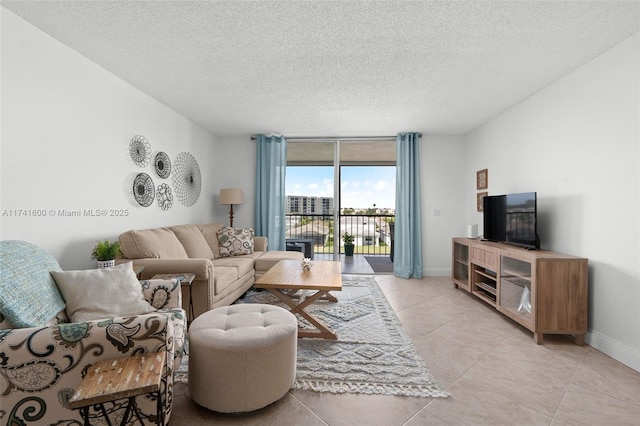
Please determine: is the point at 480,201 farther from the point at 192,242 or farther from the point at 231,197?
the point at 192,242

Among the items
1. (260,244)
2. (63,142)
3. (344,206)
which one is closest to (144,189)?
(63,142)

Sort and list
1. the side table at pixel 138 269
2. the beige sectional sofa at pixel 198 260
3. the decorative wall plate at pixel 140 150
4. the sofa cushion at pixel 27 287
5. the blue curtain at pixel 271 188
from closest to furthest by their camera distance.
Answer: the sofa cushion at pixel 27 287 → the side table at pixel 138 269 → the beige sectional sofa at pixel 198 260 → the decorative wall plate at pixel 140 150 → the blue curtain at pixel 271 188

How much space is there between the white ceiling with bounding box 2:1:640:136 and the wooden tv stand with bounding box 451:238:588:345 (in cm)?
174

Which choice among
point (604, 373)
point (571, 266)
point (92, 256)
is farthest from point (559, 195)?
point (92, 256)

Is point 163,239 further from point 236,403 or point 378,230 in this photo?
point 378,230

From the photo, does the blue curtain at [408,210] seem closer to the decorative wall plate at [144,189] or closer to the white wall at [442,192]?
the white wall at [442,192]

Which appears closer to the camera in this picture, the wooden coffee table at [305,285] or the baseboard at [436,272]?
the wooden coffee table at [305,285]

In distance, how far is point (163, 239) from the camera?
Answer: 3.07 m

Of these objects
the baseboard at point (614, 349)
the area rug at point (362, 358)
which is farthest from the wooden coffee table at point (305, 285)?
the baseboard at point (614, 349)

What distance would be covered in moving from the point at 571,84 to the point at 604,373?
245cm

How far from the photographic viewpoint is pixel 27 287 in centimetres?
152

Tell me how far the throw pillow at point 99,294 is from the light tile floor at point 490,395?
2.04ft

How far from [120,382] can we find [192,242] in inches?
104

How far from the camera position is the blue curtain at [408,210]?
→ 190 inches
